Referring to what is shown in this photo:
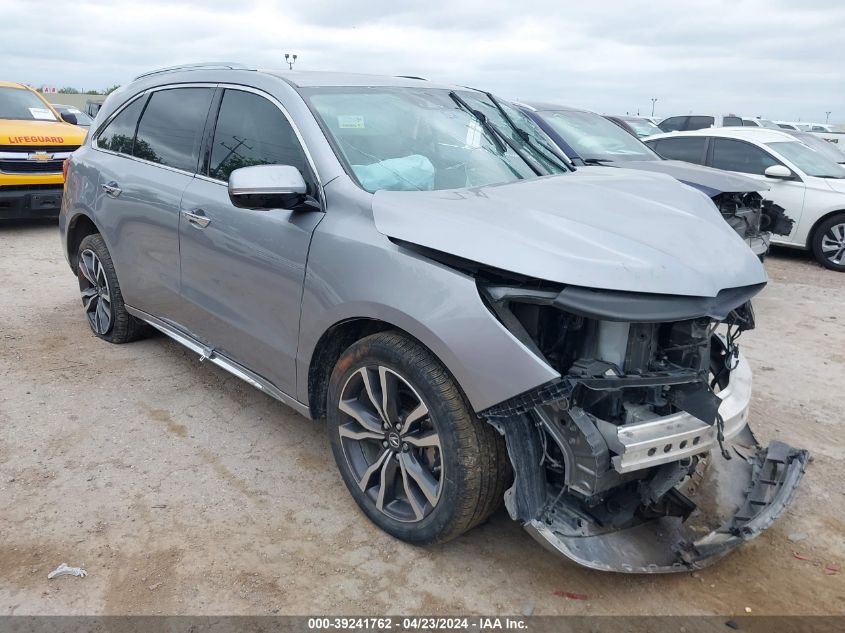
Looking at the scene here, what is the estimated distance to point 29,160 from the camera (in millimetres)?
9055

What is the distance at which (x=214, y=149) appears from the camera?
366 centimetres

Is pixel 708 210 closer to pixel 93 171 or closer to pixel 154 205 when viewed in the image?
pixel 154 205

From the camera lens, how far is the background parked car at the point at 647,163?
6.36 m

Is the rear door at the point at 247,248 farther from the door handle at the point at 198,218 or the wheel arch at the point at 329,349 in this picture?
the wheel arch at the point at 329,349

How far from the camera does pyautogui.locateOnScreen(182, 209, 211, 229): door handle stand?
11.6 ft

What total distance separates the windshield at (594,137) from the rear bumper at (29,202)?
6399mm

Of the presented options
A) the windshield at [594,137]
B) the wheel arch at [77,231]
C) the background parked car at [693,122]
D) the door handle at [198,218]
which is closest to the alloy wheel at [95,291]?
the wheel arch at [77,231]

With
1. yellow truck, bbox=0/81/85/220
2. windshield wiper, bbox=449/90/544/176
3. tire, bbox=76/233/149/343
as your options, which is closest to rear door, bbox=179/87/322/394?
windshield wiper, bbox=449/90/544/176

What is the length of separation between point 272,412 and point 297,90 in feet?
6.12

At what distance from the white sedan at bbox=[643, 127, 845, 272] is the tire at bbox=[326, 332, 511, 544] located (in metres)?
7.03

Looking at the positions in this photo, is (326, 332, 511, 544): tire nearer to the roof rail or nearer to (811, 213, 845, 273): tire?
the roof rail

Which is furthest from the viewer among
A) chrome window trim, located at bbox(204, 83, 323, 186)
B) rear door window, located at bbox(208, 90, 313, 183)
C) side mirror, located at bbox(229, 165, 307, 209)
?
rear door window, located at bbox(208, 90, 313, 183)

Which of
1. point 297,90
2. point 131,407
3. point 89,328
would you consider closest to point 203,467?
point 131,407

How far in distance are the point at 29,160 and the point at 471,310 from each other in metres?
8.78
